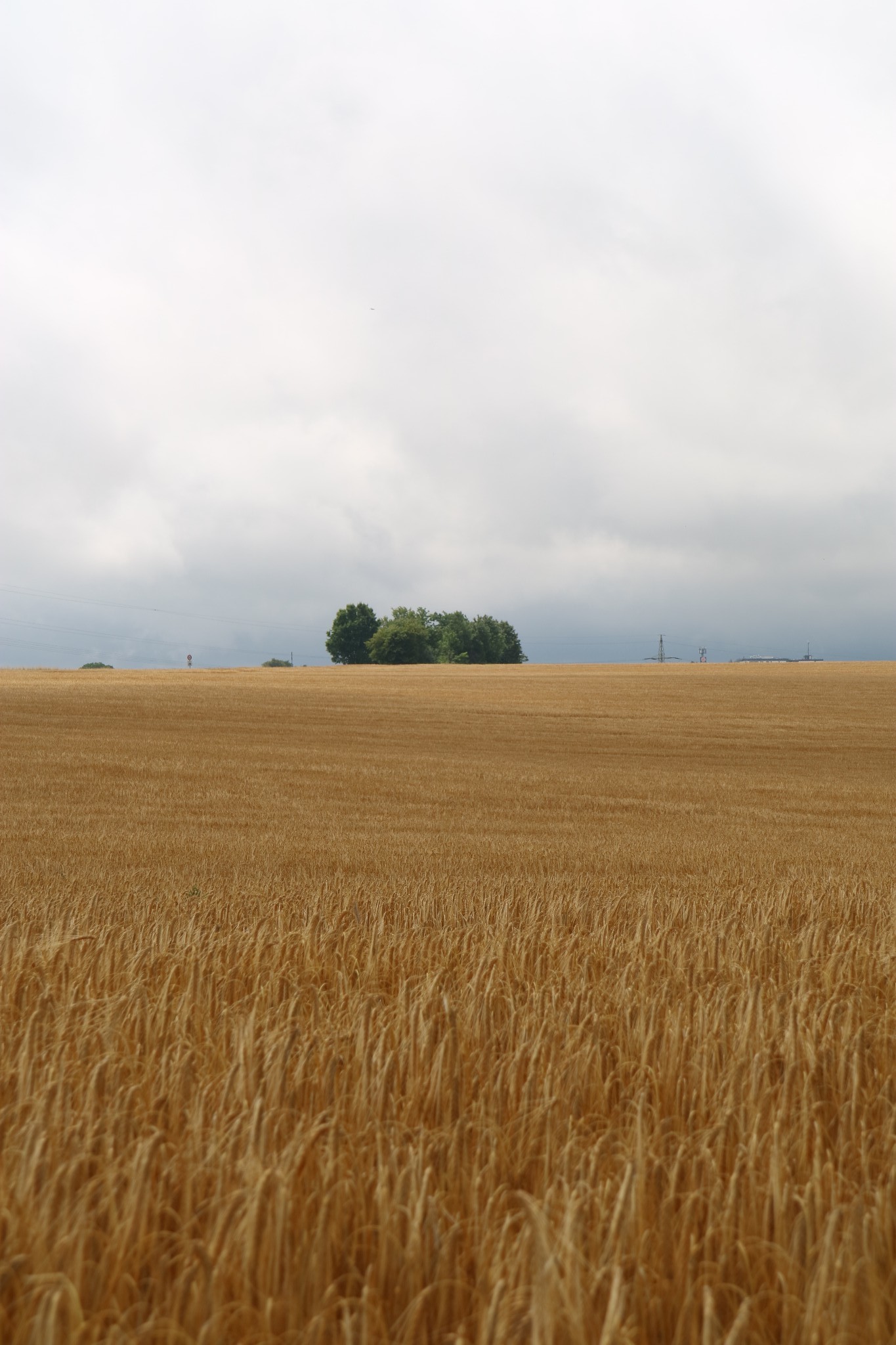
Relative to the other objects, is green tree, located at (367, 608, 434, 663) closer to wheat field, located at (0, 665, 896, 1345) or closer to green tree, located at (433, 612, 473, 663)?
green tree, located at (433, 612, 473, 663)

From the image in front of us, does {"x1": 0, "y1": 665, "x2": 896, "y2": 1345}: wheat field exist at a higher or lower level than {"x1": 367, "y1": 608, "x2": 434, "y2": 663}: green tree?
lower

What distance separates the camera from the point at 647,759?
2625 cm

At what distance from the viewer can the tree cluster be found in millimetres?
127750

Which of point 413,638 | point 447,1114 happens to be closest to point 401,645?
point 413,638

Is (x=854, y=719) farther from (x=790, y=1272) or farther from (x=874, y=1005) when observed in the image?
(x=790, y=1272)

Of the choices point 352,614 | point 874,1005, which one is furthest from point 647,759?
point 352,614

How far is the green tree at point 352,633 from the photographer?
139 metres

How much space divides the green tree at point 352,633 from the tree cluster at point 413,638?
9 centimetres

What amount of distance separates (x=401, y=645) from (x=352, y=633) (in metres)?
14.0

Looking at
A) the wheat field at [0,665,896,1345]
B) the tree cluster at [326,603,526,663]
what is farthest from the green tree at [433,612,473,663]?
the wheat field at [0,665,896,1345]

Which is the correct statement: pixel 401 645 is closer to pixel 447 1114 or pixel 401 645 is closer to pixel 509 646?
pixel 509 646

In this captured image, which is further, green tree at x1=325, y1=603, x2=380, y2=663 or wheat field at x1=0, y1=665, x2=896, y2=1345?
green tree at x1=325, y1=603, x2=380, y2=663

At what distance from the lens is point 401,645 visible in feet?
418

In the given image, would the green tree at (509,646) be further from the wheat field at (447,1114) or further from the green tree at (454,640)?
the wheat field at (447,1114)
